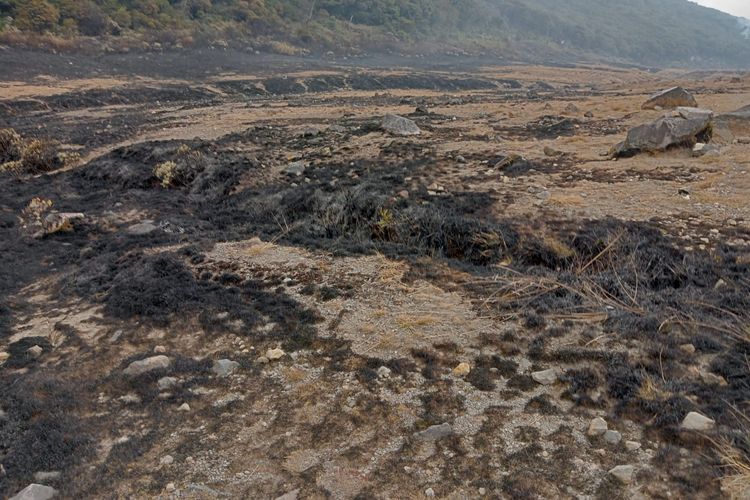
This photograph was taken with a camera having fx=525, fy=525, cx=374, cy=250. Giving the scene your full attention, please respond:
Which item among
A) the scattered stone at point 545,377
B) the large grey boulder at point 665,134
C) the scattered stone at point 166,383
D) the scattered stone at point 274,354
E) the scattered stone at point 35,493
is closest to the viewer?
the scattered stone at point 35,493

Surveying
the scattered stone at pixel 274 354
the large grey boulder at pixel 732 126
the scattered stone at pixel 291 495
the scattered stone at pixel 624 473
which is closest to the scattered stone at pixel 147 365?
the scattered stone at pixel 274 354

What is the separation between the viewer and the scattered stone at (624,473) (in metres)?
3.12

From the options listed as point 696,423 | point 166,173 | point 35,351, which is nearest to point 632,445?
point 696,423

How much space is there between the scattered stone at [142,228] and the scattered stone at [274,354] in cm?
450

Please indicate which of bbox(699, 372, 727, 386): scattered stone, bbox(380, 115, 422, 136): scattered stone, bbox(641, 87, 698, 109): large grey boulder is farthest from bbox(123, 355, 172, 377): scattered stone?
bbox(641, 87, 698, 109): large grey boulder

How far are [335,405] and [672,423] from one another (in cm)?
236

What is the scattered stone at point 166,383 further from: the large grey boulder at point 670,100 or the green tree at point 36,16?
the green tree at point 36,16

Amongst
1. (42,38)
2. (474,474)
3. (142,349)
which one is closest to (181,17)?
(42,38)

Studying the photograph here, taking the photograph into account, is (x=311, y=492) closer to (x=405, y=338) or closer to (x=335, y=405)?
(x=335, y=405)

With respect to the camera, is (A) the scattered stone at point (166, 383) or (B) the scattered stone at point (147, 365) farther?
(B) the scattered stone at point (147, 365)

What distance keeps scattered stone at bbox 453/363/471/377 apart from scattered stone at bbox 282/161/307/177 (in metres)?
6.92

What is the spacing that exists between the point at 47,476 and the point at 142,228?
5536 mm

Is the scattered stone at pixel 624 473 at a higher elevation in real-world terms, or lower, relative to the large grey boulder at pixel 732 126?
lower

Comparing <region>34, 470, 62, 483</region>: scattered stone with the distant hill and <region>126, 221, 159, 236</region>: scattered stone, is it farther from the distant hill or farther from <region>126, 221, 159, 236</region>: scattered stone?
the distant hill
